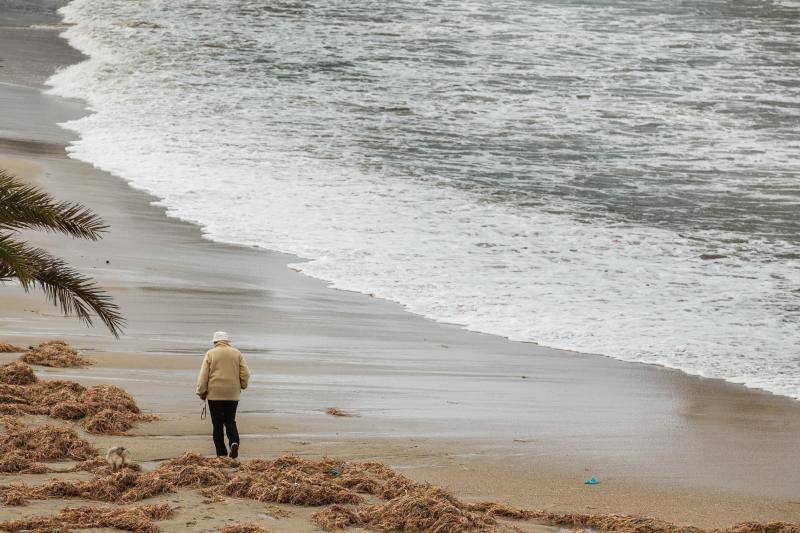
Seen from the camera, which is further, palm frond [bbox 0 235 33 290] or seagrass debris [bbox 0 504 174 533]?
palm frond [bbox 0 235 33 290]

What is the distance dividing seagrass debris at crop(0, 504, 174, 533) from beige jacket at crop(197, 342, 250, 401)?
1.55 m

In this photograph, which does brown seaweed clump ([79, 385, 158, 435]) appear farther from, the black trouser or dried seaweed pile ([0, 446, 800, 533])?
the black trouser

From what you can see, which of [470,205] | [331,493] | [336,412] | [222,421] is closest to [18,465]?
[222,421]

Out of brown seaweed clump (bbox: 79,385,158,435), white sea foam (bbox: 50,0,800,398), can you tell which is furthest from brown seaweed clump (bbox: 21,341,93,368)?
white sea foam (bbox: 50,0,800,398)

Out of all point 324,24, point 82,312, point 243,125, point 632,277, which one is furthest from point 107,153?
point 324,24

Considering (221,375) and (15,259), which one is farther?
(221,375)

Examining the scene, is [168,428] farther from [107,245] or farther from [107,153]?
[107,153]

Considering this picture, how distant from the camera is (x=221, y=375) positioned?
26.8 feet

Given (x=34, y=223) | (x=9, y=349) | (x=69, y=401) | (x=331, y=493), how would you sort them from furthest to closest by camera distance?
(x=9, y=349), (x=69, y=401), (x=34, y=223), (x=331, y=493)

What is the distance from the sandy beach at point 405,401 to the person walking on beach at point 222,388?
0.86 feet

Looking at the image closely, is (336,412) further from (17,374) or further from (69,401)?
(17,374)

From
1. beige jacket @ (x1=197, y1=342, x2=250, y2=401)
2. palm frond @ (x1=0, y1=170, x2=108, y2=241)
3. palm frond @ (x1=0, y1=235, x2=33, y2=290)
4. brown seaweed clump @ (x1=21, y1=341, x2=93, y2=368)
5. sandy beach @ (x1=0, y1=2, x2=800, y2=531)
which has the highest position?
palm frond @ (x1=0, y1=170, x2=108, y2=241)

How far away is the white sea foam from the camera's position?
43.3 ft

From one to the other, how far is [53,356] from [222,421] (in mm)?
2469
